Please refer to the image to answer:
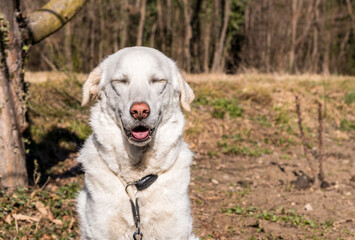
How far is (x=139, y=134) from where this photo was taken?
281 cm

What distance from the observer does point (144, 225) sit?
2.82 m

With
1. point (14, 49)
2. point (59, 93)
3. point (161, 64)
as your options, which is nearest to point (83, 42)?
point (59, 93)

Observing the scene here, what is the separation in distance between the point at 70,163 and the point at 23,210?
2632 millimetres

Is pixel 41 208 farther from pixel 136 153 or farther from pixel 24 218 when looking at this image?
pixel 136 153

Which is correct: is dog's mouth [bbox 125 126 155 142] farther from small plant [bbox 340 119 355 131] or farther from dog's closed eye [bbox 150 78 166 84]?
small plant [bbox 340 119 355 131]

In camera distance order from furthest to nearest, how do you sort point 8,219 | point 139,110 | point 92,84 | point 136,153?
point 8,219
point 92,84
point 136,153
point 139,110

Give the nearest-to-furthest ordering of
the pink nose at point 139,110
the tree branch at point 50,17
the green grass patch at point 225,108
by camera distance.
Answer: the pink nose at point 139,110, the tree branch at point 50,17, the green grass patch at point 225,108

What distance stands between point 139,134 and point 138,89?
33cm

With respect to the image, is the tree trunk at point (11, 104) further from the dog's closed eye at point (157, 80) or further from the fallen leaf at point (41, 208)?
the dog's closed eye at point (157, 80)

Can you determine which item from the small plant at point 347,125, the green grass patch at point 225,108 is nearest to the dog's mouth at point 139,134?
the green grass patch at point 225,108

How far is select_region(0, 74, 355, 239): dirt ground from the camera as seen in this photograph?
4887 millimetres

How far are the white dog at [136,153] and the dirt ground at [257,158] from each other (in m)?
1.73

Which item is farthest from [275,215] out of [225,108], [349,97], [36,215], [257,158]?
[349,97]

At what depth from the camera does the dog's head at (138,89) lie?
274 cm
